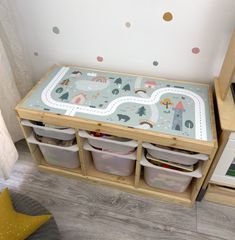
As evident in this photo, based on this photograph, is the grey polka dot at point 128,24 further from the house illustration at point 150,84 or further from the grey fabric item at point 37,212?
the grey fabric item at point 37,212

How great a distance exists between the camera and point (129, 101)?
113 centimetres

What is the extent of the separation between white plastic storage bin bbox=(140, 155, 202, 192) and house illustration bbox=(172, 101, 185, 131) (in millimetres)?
229

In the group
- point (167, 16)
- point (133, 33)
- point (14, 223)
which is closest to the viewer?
point (14, 223)

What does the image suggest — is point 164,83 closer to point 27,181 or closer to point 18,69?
point 18,69

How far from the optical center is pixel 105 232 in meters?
1.16

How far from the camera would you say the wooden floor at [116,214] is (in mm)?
1159

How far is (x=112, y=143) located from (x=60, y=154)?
364 millimetres

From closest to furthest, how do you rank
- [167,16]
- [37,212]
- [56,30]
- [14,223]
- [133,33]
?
[14,223], [37,212], [167,16], [133,33], [56,30]

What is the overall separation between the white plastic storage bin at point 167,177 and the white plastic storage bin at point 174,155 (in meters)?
0.06

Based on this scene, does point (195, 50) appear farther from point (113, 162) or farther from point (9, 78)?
point (9, 78)

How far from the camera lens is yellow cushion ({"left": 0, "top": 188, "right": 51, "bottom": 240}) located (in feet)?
2.62

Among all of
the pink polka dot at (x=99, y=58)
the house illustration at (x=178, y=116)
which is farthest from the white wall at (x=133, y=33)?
the house illustration at (x=178, y=116)

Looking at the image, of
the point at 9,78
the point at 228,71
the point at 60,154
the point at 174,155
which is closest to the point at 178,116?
the point at 174,155

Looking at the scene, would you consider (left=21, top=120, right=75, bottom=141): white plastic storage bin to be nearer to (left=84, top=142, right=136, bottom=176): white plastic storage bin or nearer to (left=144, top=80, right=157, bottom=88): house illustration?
(left=84, top=142, right=136, bottom=176): white plastic storage bin
